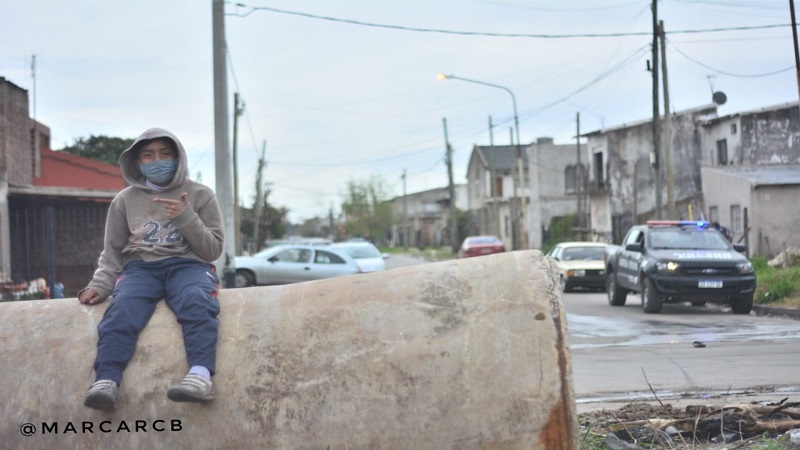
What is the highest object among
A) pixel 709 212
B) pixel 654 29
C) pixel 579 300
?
pixel 654 29

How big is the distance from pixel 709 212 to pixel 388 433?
110ft

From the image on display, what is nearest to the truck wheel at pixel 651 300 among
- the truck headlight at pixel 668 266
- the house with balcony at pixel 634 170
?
the truck headlight at pixel 668 266

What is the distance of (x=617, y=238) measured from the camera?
47469 mm

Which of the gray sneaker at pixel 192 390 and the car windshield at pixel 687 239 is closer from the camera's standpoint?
the gray sneaker at pixel 192 390

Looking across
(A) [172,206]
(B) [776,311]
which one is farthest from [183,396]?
(B) [776,311]

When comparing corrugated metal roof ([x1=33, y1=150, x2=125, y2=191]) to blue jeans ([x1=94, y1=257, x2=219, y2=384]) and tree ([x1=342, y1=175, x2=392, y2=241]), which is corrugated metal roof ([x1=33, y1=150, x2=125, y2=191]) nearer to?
blue jeans ([x1=94, y1=257, x2=219, y2=384])

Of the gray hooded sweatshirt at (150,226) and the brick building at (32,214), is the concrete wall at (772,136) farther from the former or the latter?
the gray hooded sweatshirt at (150,226)

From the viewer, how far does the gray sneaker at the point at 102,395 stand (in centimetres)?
429

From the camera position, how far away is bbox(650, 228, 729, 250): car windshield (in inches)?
755

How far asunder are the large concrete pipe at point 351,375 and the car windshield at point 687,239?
15.4 m

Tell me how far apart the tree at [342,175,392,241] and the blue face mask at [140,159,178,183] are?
390 feet

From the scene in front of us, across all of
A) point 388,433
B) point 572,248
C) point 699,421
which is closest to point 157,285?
point 388,433

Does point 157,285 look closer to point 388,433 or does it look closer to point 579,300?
point 388,433

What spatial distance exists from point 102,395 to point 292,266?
22313 millimetres
